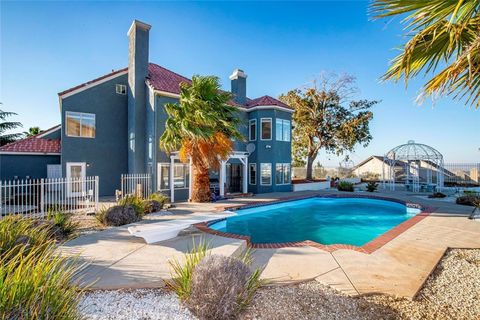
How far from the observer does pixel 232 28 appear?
640 inches

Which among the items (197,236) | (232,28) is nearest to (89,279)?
(197,236)

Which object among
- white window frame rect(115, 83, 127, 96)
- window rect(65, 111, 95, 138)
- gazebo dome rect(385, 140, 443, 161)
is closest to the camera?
window rect(65, 111, 95, 138)

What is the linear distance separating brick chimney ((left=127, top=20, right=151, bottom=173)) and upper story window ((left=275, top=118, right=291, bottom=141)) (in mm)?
11389

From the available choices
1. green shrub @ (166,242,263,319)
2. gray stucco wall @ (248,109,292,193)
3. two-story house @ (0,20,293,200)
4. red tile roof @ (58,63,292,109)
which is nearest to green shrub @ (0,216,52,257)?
green shrub @ (166,242,263,319)

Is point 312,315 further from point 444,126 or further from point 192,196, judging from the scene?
point 444,126

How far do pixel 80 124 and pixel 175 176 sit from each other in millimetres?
8080

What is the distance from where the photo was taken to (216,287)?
3.63 m

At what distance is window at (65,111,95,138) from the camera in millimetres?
16984

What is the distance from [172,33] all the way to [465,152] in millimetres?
31085

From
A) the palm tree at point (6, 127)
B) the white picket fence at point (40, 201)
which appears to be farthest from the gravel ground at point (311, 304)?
the palm tree at point (6, 127)

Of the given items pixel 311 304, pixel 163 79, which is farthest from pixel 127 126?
pixel 311 304

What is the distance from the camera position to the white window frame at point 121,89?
18.8 metres

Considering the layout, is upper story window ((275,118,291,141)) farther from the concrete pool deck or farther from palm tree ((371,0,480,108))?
palm tree ((371,0,480,108))

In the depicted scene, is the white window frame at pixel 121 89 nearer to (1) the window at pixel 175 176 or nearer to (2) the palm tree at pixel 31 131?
(1) the window at pixel 175 176
